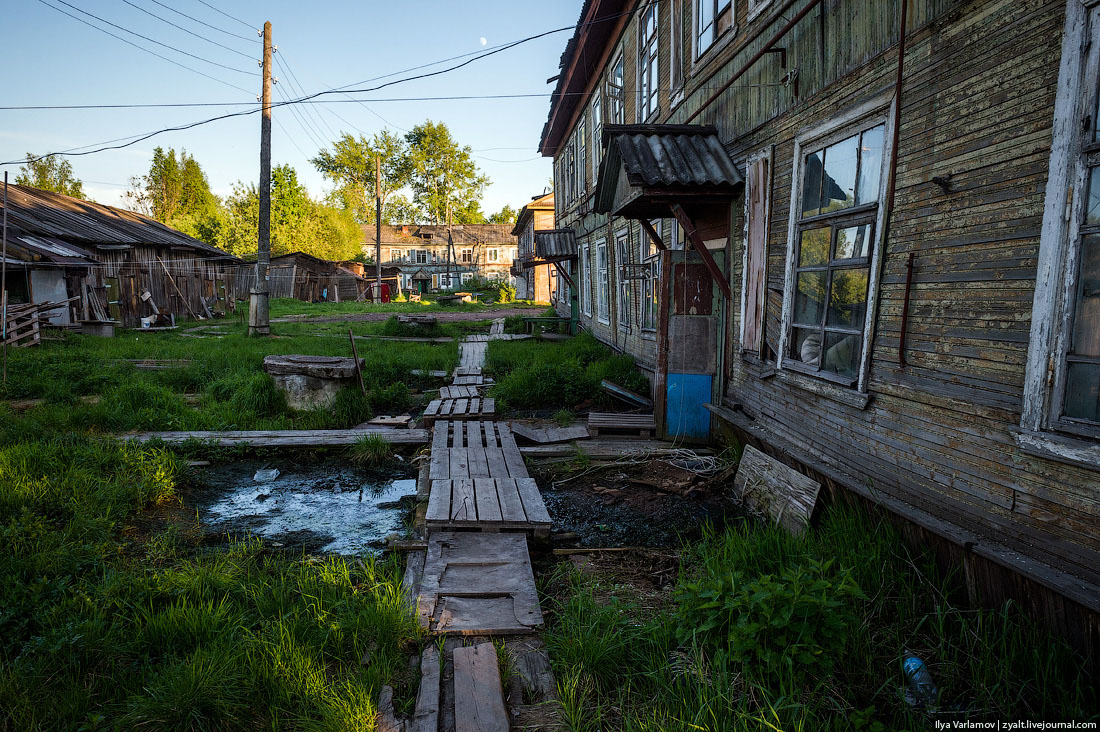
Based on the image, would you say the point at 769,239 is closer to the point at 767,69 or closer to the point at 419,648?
the point at 767,69

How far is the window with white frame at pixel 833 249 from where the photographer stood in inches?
157

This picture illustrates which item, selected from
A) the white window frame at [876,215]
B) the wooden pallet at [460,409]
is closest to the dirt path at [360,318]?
the wooden pallet at [460,409]

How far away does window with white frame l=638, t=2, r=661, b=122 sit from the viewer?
28.7 feet

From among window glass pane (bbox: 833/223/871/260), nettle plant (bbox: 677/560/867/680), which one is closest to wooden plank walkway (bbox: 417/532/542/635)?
nettle plant (bbox: 677/560/867/680)

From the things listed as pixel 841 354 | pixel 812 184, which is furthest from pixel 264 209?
pixel 841 354

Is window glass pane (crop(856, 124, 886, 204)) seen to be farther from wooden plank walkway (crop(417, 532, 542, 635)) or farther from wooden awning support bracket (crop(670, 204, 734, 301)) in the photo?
wooden plank walkway (crop(417, 532, 542, 635))

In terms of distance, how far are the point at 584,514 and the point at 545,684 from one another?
2.44m

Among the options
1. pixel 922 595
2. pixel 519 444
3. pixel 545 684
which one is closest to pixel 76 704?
pixel 545 684

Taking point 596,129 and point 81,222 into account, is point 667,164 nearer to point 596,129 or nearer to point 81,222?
point 596,129

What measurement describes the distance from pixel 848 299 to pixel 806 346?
66 centimetres

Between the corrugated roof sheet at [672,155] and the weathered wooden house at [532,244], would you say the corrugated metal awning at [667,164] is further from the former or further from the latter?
the weathered wooden house at [532,244]

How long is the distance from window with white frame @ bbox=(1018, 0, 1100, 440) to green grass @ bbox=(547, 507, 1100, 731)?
34.2 inches

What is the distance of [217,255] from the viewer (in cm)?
2608

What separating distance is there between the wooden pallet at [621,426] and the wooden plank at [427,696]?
14.4ft
